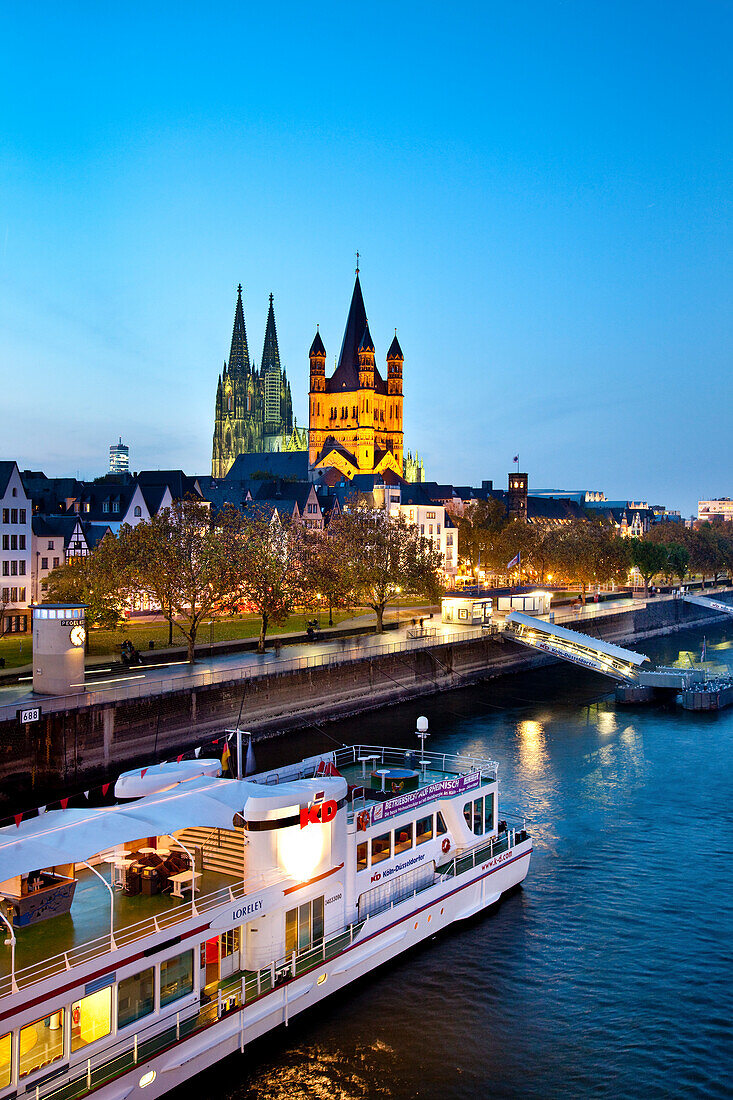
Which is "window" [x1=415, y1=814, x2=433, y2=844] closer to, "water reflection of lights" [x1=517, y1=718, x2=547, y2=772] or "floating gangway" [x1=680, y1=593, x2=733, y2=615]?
"water reflection of lights" [x1=517, y1=718, x2=547, y2=772]

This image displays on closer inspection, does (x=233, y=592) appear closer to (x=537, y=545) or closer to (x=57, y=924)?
(x=57, y=924)

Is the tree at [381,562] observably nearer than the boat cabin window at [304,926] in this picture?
No

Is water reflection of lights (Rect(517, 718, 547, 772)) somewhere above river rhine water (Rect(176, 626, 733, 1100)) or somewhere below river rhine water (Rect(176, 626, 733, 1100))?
above

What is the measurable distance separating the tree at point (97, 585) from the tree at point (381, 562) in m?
24.8

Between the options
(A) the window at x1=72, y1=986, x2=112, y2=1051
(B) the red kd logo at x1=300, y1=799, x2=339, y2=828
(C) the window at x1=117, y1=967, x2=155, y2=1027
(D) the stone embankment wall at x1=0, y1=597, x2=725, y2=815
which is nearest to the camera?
(A) the window at x1=72, y1=986, x2=112, y2=1051

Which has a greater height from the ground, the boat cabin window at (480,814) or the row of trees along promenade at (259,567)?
the row of trees along promenade at (259,567)

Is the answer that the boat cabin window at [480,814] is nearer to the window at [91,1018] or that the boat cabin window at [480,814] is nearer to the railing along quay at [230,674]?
the window at [91,1018]

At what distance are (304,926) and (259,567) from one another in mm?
40836

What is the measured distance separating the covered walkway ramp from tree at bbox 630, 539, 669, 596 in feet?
207

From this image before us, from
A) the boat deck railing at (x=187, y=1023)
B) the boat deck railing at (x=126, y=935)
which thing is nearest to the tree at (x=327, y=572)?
the boat deck railing at (x=187, y=1023)

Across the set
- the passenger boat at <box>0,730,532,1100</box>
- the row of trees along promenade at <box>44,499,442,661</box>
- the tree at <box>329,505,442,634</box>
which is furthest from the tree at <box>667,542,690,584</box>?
the passenger boat at <box>0,730,532,1100</box>

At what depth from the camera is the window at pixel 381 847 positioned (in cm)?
2661

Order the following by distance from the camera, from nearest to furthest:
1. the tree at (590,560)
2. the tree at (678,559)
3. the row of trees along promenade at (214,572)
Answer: the row of trees along promenade at (214,572)
the tree at (590,560)
the tree at (678,559)

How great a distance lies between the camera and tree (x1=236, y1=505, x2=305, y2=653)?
61812 millimetres
